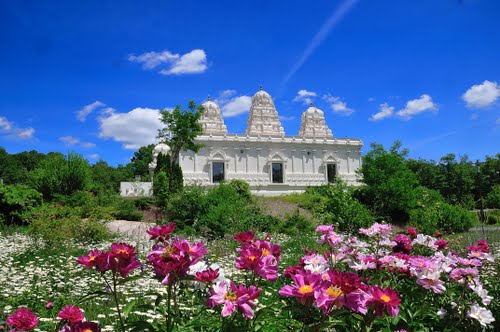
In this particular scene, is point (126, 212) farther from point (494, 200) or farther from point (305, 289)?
point (494, 200)

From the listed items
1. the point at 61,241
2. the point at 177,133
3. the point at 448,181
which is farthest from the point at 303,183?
the point at 61,241

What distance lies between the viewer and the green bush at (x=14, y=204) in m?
15.5

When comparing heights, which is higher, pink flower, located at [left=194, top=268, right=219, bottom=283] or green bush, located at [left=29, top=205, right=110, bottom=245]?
pink flower, located at [left=194, top=268, right=219, bottom=283]

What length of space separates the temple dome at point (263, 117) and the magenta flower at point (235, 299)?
4631cm

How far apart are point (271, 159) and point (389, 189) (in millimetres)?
19597

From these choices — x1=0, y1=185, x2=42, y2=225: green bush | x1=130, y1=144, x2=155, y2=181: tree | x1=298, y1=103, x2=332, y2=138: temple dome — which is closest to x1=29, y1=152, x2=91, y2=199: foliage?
x1=0, y1=185, x2=42, y2=225: green bush

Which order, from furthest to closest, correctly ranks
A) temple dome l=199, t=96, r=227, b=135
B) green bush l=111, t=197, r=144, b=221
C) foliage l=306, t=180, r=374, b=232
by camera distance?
temple dome l=199, t=96, r=227, b=135, green bush l=111, t=197, r=144, b=221, foliage l=306, t=180, r=374, b=232

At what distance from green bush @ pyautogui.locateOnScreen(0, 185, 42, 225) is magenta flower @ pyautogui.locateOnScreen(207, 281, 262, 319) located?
52.0 ft

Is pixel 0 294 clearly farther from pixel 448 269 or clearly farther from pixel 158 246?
pixel 448 269

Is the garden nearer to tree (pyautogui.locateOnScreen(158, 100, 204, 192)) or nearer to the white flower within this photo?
the white flower

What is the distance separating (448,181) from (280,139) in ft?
82.4

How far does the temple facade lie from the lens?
39.9 m

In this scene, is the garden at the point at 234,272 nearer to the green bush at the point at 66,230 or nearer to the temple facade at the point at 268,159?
the green bush at the point at 66,230

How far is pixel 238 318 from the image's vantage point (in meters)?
2.07
